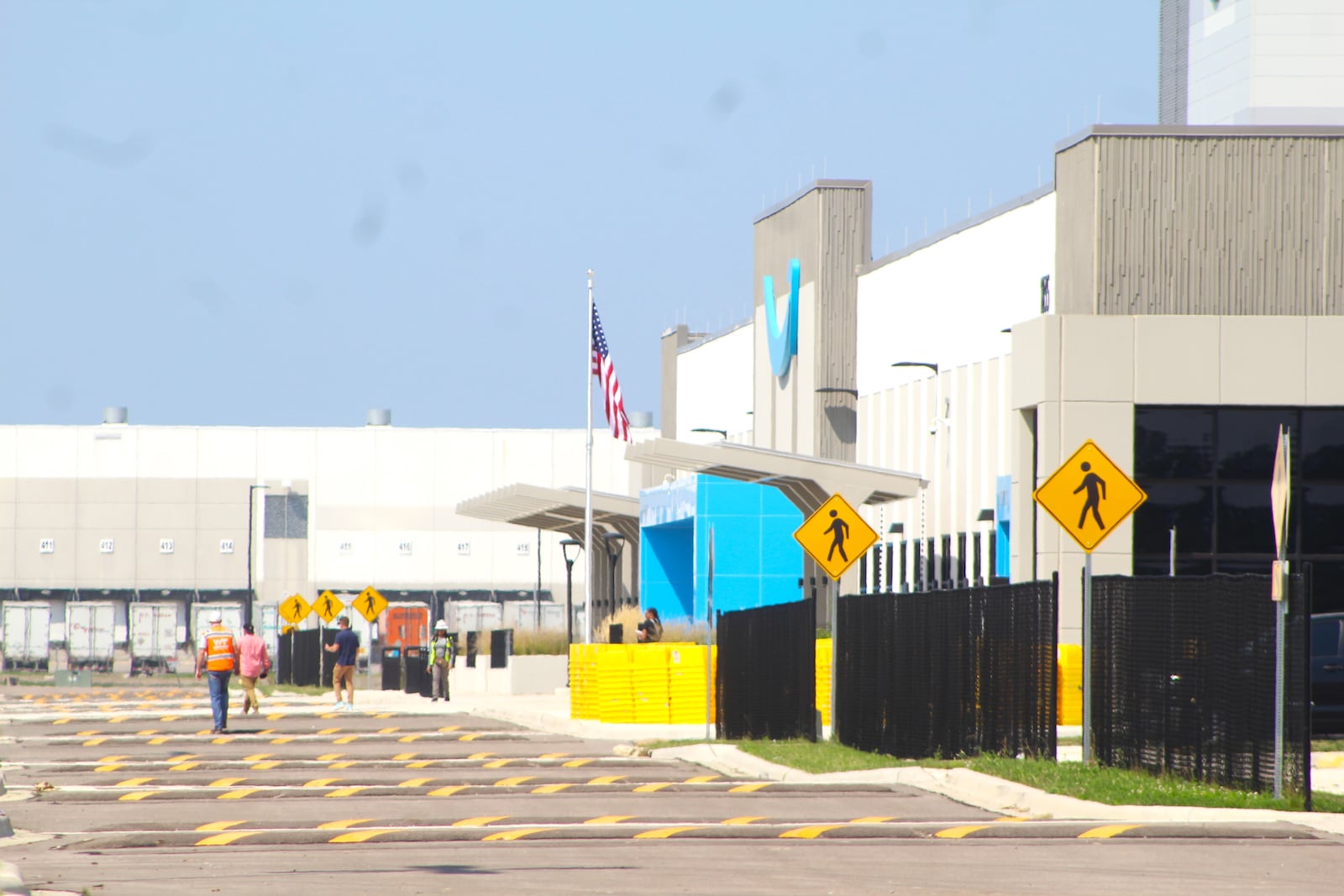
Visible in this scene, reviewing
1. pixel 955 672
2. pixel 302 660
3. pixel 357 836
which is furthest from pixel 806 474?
pixel 357 836

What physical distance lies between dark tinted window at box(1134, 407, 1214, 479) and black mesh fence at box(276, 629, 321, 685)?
2658 centimetres

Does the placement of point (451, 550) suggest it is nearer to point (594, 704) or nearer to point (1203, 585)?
point (594, 704)

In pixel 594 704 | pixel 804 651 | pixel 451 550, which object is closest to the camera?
pixel 804 651

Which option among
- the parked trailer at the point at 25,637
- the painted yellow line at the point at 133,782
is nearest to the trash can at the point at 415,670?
the painted yellow line at the point at 133,782

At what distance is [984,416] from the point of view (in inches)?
1636

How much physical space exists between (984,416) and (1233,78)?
67.9m

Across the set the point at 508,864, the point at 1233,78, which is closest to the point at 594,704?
the point at 508,864

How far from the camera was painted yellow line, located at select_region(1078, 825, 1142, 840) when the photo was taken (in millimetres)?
13578

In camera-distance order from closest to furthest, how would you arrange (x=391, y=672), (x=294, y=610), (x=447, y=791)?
(x=447, y=791)
(x=391, y=672)
(x=294, y=610)

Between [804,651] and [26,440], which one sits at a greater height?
[26,440]

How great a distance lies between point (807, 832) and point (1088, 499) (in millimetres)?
5176

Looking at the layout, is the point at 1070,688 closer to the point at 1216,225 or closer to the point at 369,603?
the point at 1216,225

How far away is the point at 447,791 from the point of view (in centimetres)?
1811

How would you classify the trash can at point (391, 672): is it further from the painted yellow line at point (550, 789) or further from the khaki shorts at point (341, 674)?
the painted yellow line at point (550, 789)
